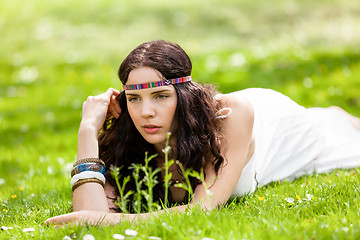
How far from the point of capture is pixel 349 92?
7.57 metres

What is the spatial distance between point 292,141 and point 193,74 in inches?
165

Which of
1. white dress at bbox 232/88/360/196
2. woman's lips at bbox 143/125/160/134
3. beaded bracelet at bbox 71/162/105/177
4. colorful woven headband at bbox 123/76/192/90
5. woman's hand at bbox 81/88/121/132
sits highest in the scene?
colorful woven headband at bbox 123/76/192/90

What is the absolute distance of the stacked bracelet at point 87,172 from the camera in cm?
339

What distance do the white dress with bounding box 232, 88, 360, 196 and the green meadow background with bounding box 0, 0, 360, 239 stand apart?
313mm

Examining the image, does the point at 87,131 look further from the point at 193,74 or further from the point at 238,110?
the point at 193,74

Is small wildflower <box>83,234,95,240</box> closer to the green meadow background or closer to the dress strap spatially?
the green meadow background

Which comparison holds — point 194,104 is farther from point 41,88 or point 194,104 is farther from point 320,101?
point 41,88

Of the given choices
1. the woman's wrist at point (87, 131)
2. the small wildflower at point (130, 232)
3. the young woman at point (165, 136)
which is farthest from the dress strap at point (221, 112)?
the small wildflower at point (130, 232)

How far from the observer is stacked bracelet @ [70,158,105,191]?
11.1ft

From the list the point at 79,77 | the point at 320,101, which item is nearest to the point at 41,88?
the point at 79,77

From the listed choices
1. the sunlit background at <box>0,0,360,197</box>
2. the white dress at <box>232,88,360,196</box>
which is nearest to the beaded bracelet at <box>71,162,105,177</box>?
the sunlit background at <box>0,0,360,197</box>

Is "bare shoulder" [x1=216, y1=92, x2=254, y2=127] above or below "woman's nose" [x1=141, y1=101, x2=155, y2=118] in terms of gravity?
below

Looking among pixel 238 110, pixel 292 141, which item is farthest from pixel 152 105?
pixel 292 141

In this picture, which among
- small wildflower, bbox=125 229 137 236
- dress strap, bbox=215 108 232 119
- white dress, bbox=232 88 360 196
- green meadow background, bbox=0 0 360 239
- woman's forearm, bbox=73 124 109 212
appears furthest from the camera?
white dress, bbox=232 88 360 196
